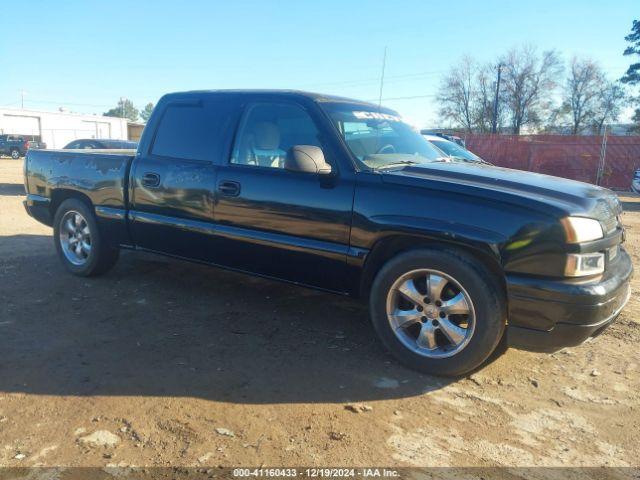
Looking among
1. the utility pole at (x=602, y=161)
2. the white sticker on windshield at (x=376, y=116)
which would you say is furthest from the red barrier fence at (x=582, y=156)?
the white sticker on windshield at (x=376, y=116)

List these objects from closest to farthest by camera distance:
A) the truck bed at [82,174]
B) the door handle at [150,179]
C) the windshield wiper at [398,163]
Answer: the windshield wiper at [398,163] < the door handle at [150,179] < the truck bed at [82,174]

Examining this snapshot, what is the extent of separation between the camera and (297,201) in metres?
3.93

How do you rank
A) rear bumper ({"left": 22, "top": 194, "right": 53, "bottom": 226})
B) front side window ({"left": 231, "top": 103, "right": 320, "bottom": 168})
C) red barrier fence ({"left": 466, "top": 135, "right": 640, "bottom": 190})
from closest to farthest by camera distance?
front side window ({"left": 231, "top": 103, "right": 320, "bottom": 168}) < rear bumper ({"left": 22, "top": 194, "right": 53, "bottom": 226}) < red barrier fence ({"left": 466, "top": 135, "right": 640, "bottom": 190})

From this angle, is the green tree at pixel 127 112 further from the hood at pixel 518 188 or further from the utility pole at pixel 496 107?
the hood at pixel 518 188

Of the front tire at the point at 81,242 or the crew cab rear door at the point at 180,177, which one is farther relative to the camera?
the front tire at the point at 81,242

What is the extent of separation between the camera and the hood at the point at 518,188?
3.19 m

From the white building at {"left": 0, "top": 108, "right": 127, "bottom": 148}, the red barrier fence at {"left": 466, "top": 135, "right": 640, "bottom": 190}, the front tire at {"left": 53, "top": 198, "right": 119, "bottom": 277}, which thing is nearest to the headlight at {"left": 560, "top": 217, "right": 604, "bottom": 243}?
the front tire at {"left": 53, "top": 198, "right": 119, "bottom": 277}

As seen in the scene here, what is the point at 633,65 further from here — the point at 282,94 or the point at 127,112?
the point at 127,112

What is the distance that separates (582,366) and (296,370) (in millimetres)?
2031

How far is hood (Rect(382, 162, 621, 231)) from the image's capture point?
3.19 metres

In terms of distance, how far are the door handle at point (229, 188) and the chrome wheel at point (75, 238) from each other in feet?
6.53

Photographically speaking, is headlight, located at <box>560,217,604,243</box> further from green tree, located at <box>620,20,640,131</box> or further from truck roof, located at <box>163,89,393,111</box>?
green tree, located at <box>620,20,640,131</box>

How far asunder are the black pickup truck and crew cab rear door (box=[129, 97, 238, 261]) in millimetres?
14

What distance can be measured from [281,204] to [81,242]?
9.07 ft
